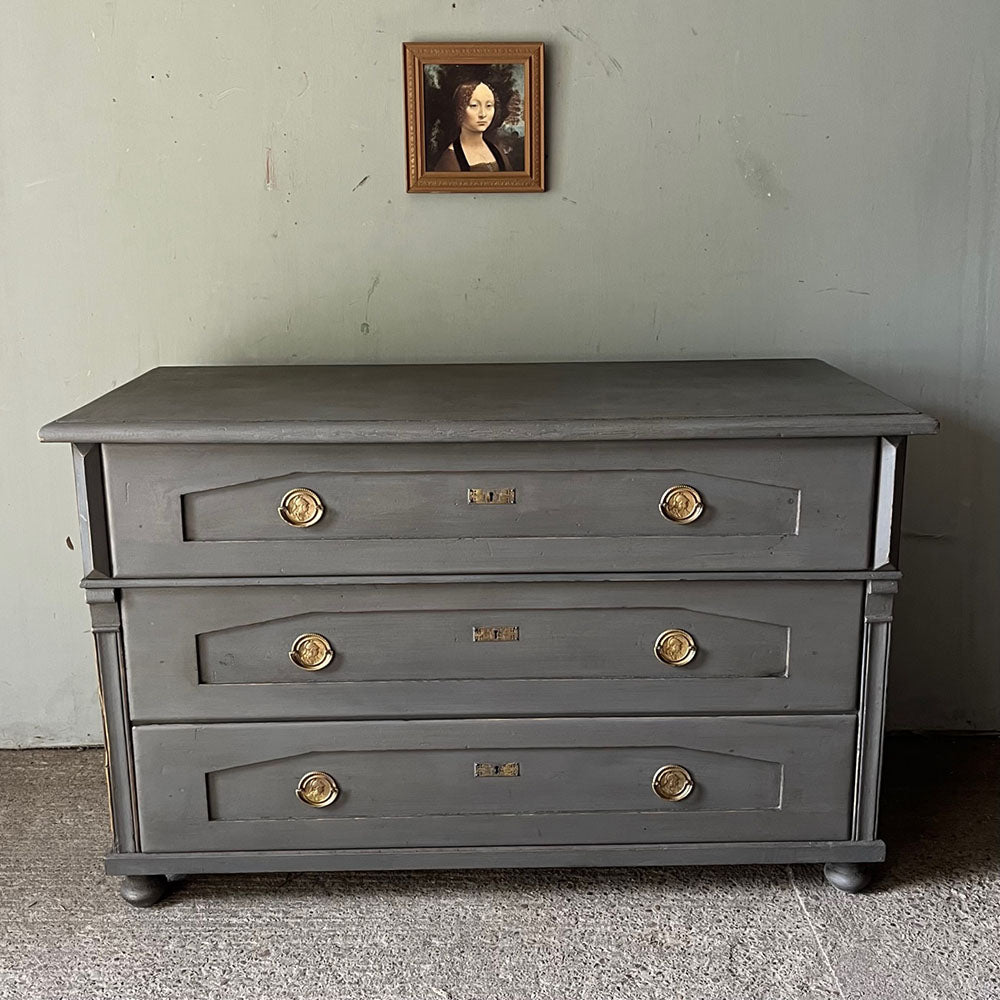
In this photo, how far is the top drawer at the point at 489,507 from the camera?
1722 millimetres

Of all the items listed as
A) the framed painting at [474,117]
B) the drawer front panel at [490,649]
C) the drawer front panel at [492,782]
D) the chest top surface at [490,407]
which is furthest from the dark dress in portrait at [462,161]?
the drawer front panel at [492,782]

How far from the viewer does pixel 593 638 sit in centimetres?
181

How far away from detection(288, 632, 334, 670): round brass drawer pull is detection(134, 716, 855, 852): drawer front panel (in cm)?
10

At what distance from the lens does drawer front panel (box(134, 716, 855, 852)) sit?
1.84 metres

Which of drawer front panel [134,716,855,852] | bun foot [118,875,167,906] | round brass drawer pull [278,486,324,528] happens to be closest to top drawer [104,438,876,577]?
round brass drawer pull [278,486,324,528]

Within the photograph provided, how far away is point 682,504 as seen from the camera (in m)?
1.75

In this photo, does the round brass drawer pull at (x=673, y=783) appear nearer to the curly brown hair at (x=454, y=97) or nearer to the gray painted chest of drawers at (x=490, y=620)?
the gray painted chest of drawers at (x=490, y=620)

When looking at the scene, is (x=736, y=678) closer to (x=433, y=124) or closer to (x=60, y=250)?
(x=433, y=124)

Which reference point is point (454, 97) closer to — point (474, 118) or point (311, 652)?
point (474, 118)

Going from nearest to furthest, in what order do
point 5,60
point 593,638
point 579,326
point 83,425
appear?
point 83,425, point 593,638, point 5,60, point 579,326

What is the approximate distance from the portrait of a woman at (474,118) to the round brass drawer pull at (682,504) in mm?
784

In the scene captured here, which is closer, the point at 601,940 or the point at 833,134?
the point at 601,940

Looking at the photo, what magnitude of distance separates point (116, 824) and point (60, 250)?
42.8 inches

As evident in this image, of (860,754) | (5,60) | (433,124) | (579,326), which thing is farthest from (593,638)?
(5,60)
